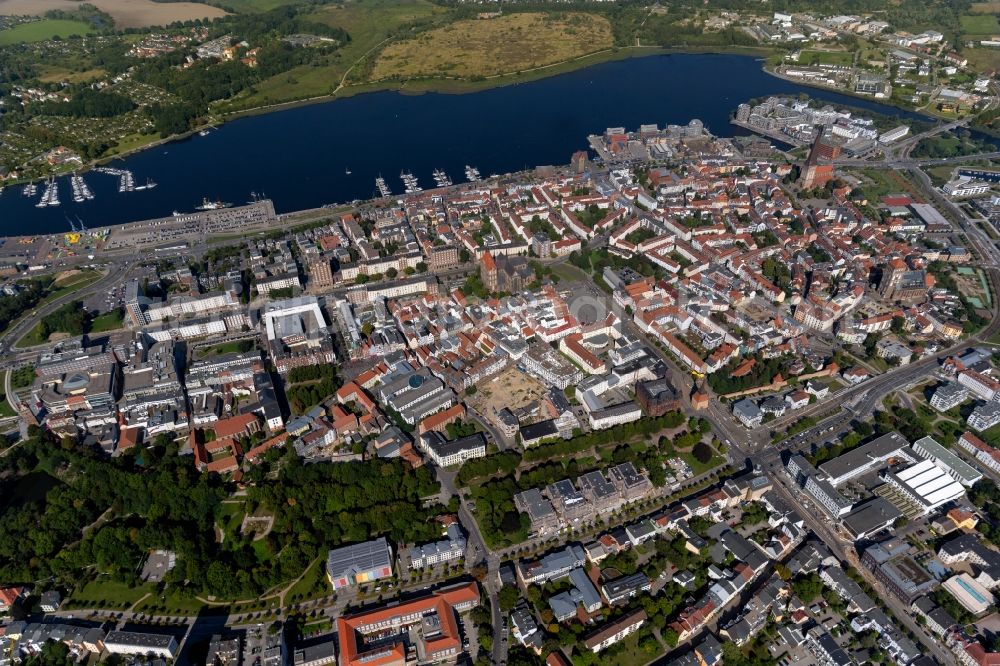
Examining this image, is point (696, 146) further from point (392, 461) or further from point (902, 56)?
point (392, 461)

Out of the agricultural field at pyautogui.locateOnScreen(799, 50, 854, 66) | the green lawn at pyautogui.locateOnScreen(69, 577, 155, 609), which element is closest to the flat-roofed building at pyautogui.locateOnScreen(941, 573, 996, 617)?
the green lawn at pyautogui.locateOnScreen(69, 577, 155, 609)

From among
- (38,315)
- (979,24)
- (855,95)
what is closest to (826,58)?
(855,95)

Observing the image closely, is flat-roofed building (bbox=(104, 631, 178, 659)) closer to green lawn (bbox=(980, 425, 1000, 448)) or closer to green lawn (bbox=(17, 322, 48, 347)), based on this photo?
green lawn (bbox=(17, 322, 48, 347))

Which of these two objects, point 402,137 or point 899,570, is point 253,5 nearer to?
point 402,137

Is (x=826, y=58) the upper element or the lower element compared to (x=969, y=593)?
upper

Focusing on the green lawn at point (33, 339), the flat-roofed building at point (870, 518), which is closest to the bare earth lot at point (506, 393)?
the flat-roofed building at point (870, 518)

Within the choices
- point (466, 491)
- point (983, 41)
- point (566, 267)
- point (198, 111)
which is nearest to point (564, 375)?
point (466, 491)
